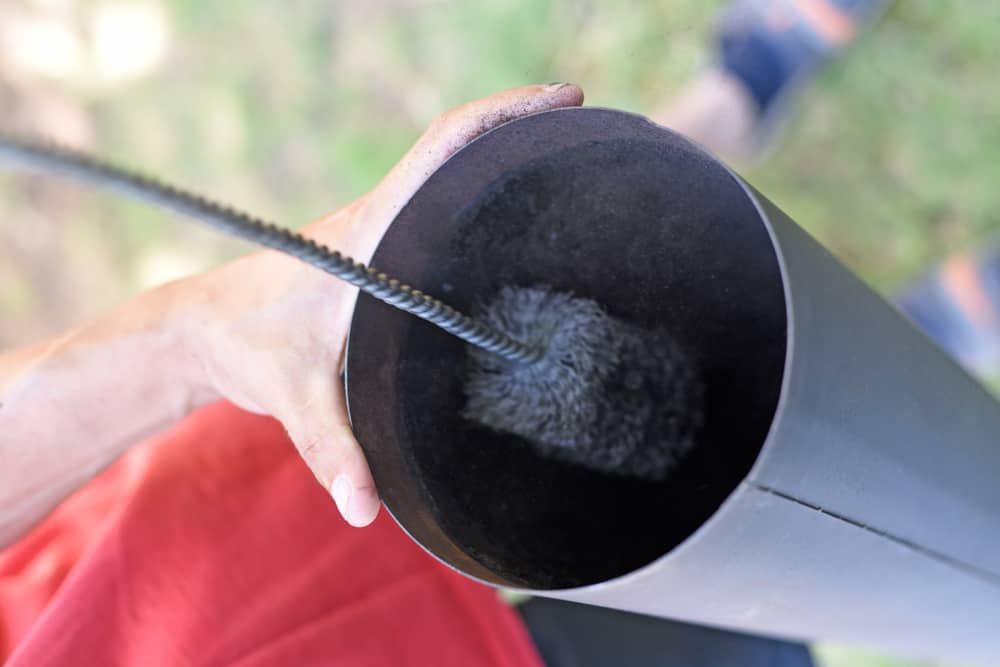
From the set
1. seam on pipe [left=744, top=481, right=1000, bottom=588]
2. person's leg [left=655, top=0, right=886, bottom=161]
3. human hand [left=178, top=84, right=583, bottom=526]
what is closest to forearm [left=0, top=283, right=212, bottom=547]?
human hand [left=178, top=84, right=583, bottom=526]

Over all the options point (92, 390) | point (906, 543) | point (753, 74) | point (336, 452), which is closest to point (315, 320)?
point (336, 452)

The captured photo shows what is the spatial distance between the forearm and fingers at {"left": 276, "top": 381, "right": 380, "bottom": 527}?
0.17 m

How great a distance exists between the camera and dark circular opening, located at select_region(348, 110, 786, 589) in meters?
0.50

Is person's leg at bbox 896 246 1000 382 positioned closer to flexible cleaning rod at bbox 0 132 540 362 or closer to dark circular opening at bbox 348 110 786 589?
dark circular opening at bbox 348 110 786 589

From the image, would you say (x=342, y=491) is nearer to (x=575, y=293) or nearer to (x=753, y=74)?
(x=575, y=293)

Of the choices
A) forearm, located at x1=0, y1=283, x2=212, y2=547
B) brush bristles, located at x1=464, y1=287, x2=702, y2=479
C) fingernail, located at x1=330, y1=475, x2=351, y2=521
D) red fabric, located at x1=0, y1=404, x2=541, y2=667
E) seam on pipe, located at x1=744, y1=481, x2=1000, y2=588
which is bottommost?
red fabric, located at x1=0, y1=404, x2=541, y2=667

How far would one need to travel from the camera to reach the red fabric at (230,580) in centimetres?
66

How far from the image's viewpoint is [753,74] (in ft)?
4.16

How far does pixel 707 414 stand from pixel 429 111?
3.65ft

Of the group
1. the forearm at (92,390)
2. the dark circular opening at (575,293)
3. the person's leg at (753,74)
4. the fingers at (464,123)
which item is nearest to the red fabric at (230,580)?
the forearm at (92,390)

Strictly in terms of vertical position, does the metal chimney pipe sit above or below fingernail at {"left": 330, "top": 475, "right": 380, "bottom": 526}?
above

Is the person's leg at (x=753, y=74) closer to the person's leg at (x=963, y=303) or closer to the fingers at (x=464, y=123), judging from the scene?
the person's leg at (x=963, y=303)

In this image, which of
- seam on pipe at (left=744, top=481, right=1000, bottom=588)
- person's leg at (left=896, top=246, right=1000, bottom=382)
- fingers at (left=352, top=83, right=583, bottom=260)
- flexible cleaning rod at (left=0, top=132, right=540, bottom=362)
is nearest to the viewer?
flexible cleaning rod at (left=0, top=132, right=540, bottom=362)

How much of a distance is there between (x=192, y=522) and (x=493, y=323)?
364 mm
